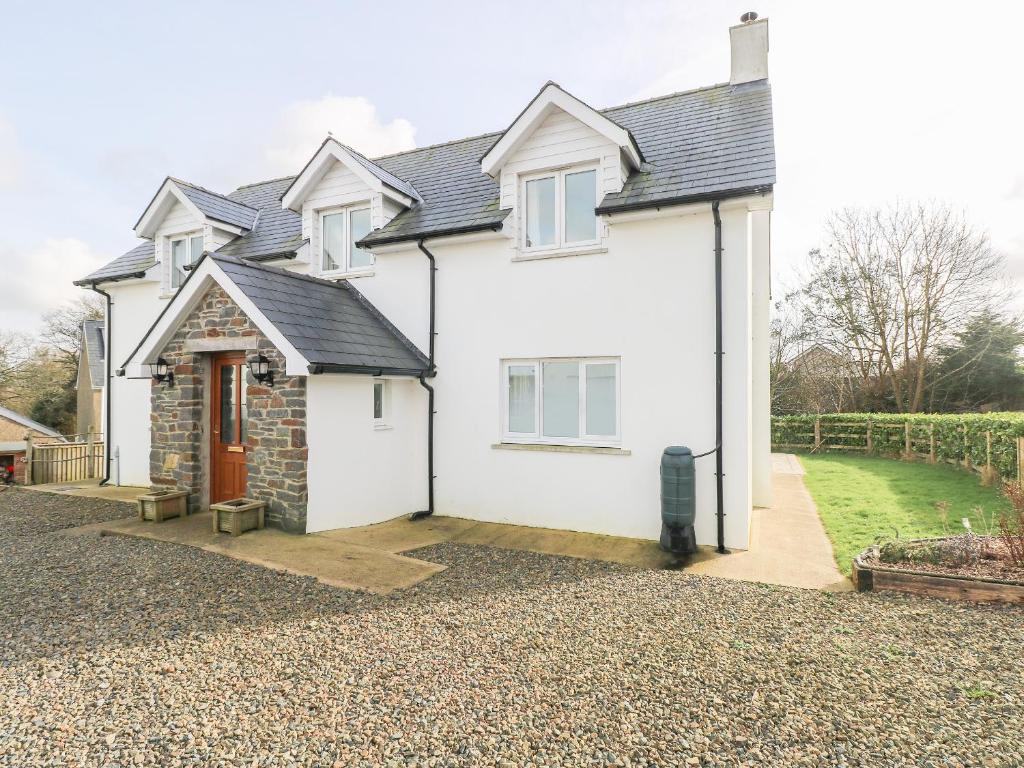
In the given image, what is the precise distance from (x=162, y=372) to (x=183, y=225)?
5265 mm

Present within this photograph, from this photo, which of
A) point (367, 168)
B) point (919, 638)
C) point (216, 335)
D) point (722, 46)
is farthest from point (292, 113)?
point (919, 638)

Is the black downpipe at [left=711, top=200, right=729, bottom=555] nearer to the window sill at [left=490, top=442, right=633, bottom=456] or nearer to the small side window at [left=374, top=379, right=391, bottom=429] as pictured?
the window sill at [left=490, top=442, right=633, bottom=456]

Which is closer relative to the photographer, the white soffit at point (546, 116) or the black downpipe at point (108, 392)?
the white soffit at point (546, 116)

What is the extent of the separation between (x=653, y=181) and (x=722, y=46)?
511 cm

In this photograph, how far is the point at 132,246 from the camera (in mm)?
15133

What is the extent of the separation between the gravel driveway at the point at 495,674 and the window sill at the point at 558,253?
17.0ft

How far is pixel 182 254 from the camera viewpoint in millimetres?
13141

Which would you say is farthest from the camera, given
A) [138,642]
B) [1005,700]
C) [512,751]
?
[138,642]

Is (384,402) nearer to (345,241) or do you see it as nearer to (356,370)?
(356,370)

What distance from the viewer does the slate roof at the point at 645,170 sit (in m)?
8.09

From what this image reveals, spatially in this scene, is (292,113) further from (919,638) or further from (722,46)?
(919,638)

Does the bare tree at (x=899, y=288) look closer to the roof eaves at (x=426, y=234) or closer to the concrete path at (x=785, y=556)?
the concrete path at (x=785, y=556)

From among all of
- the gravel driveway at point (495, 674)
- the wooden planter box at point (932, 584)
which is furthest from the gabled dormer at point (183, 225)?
the wooden planter box at point (932, 584)

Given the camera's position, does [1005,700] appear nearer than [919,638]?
Yes
